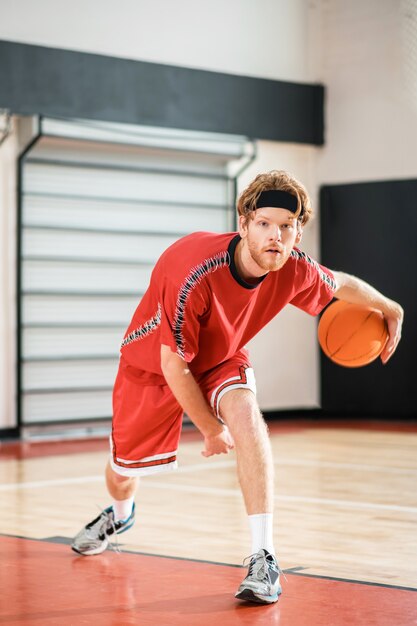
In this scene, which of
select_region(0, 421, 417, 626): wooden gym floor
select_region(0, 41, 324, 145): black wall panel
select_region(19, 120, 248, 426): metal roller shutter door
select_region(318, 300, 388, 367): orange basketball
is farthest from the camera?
select_region(19, 120, 248, 426): metal roller shutter door

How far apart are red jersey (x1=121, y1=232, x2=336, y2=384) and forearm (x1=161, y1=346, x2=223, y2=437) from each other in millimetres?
35

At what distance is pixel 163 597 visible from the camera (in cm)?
372

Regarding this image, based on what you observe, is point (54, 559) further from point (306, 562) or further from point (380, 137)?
point (380, 137)

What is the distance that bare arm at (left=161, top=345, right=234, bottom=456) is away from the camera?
3.63m

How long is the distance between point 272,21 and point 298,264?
773cm

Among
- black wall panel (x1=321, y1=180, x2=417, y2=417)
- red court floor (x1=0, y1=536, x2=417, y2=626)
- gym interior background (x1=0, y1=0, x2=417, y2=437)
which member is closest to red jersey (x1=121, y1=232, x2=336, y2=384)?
red court floor (x1=0, y1=536, x2=417, y2=626)

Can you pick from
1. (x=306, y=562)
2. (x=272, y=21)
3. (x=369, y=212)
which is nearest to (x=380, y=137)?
(x=369, y=212)

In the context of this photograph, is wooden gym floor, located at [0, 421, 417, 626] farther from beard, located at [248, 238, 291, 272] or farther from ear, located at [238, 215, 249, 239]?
ear, located at [238, 215, 249, 239]

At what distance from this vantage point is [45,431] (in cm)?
954

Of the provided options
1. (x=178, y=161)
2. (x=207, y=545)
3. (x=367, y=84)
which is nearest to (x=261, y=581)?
(x=207, y=545)

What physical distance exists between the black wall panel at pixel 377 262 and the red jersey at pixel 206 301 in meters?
6.89

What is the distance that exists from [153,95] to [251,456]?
691cm

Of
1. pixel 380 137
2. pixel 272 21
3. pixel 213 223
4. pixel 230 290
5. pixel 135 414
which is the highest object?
pixel 272 21

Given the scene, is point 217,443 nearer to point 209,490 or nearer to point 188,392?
point 188,392
